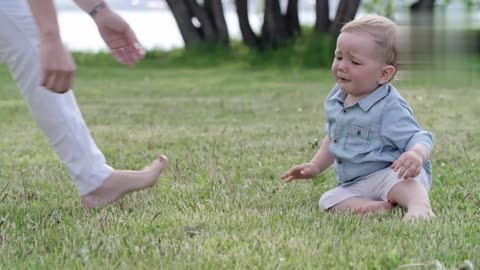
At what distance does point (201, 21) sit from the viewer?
697 inches

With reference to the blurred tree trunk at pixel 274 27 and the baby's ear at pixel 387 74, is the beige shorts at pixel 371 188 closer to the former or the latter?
the baby's ear at pixel 387 74

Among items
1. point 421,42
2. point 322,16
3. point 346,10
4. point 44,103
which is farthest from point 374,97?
point 322,16

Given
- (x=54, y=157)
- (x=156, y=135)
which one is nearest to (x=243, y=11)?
(x=156, y=135)

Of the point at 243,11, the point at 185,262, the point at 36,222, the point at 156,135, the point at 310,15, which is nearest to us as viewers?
the point at 185,262

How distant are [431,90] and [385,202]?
25.9 ft

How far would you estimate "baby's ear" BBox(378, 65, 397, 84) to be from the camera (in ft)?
11.7

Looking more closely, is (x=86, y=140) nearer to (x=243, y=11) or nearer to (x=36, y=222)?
(x=36, y=222)

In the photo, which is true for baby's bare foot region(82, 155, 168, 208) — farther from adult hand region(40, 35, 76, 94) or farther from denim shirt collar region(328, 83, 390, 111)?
denim shirt collar region(328, 83, 390, 111)

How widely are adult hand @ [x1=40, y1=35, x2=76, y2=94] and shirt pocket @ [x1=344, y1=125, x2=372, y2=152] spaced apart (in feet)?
4.01

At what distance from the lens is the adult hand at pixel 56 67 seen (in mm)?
2812

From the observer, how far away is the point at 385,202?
3.54 metres

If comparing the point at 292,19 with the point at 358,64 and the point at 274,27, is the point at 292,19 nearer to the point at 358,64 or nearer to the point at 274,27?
the point at 274,27

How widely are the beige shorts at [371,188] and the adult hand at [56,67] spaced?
3.92ft

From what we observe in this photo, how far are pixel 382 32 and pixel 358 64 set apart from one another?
0.15m
